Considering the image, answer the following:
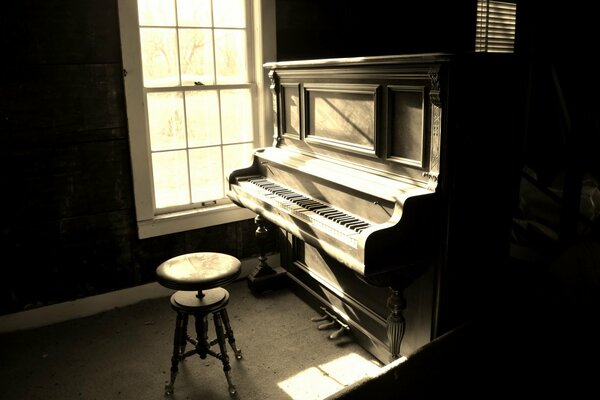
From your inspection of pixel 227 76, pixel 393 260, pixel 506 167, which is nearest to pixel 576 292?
pixel 506 167

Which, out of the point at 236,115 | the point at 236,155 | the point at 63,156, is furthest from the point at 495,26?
the point at 63,156

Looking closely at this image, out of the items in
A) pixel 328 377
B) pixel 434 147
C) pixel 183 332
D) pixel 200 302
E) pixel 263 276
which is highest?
pixel 434 147

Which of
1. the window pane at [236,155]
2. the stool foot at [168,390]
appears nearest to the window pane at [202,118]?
the window pane at [236,155]

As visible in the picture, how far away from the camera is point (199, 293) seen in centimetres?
266

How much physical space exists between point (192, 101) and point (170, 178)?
0.56m

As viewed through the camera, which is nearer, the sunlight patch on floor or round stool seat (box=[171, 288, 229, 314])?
round stool seat (box=[171, 288, 229, 314])

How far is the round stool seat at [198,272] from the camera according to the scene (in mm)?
2521

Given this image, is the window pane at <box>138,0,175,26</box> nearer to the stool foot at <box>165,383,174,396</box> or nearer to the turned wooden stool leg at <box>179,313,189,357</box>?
the turned wooden stool leg at <box>179,313,189,357</box>

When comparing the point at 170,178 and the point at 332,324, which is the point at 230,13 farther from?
the point at 332,324

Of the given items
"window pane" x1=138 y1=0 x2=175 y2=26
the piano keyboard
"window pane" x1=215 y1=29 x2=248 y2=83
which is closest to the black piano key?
the piano keyboard

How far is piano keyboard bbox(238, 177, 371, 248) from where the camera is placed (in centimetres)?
250

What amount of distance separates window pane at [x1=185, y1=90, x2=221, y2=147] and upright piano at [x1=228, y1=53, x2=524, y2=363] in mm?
955

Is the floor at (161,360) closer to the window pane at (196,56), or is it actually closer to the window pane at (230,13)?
the window pane at (196,56)

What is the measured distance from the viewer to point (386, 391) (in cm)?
204
